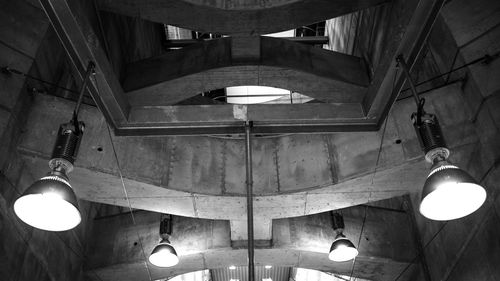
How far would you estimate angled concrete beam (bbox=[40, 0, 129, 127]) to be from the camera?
477cm

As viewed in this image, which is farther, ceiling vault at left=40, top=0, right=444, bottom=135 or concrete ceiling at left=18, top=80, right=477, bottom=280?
concrete ceiling at left=18, top=80, right=477, bottom=280

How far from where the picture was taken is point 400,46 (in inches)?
201

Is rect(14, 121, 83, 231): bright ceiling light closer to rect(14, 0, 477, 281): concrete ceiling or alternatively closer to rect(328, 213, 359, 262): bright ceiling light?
rect(14, 0, 477, 281): concrete ceiling

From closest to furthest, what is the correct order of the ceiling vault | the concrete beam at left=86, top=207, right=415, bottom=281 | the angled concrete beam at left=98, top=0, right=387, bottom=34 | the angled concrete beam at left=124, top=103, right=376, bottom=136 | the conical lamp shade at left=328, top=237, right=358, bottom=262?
the ceiling vault
the angled concrete beam at left=124, top=103, right=376, bottom=136
the angled concrete beam at left=98, top=0, right=387, bottom=34
the conical lamp shade at left=328, top=237, right=358, bottom=262
the concrete beam at left=86, top=207, right=415, bottom=281

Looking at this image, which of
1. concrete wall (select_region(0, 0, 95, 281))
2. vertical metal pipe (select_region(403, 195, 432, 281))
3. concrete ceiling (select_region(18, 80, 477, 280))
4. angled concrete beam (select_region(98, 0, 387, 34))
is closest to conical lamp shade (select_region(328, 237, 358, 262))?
concrete ceiling (select_region(18, 80, 477, 280))

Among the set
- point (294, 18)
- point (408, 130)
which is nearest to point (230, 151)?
point (294, 18)

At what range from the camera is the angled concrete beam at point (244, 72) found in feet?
24.3

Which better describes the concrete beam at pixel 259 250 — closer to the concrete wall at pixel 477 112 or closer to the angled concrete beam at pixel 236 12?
the concrete wall at pixel 477 112

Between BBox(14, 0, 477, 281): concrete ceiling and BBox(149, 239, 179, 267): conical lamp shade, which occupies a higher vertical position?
BBox(14, 0, 477, 281): concrete ceiling

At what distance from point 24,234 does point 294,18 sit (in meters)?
5.56

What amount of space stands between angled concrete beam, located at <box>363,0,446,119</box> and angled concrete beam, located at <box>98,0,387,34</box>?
1.74 meters

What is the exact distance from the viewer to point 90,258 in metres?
9.78

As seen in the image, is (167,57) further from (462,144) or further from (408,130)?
(462,144)

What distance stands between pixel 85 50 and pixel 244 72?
9.82ft
